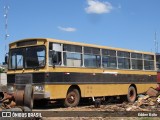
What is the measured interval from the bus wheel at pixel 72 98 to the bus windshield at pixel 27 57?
7.51ft

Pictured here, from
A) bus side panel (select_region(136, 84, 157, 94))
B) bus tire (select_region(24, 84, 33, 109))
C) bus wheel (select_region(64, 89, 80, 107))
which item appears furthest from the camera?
bus side panel (select_region(136, 84, 157, 94))

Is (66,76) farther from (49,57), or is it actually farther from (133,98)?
(133,98)

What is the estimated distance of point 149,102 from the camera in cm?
2266

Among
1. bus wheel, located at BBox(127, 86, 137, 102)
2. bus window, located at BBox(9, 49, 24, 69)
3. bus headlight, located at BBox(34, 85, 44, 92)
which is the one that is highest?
bus window, located at BBox(9, 49, 24, 69)

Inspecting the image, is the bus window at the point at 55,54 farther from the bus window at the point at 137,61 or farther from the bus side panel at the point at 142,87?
the bus side panel at the point at 142,87

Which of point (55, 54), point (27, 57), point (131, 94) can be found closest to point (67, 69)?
point (55, 54)

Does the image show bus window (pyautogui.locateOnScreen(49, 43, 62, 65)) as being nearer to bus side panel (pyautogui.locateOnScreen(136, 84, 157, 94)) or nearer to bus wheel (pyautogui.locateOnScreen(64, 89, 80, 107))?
bus wheel (pyautogui.locateOnScreen(64, 89, 80, 107))

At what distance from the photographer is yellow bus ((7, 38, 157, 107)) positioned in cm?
2011

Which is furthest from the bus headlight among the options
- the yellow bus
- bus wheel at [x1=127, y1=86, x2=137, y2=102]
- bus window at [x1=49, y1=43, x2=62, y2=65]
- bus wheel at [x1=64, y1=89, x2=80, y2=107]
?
bus wheel at [x1=127, y1=86, x2=137, y2=102]

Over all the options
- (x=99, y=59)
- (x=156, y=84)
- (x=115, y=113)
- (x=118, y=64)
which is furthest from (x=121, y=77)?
(x=115, y=113)

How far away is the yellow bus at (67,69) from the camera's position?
20.1m

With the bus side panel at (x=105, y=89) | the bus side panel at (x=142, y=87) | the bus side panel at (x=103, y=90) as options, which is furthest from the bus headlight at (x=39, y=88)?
the bus side panel at (x=142, y=87)

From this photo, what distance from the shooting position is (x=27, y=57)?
20734mm

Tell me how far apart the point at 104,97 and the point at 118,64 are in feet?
6.95
